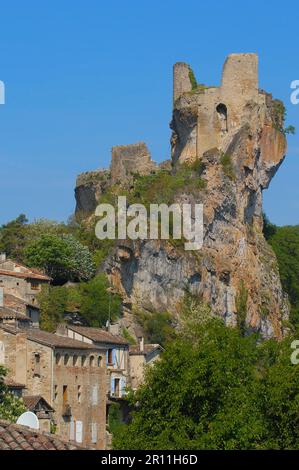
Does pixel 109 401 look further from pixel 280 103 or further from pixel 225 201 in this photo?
pixel 280 103

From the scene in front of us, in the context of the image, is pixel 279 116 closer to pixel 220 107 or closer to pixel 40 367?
pixel 220 107

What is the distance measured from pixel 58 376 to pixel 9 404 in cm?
1091

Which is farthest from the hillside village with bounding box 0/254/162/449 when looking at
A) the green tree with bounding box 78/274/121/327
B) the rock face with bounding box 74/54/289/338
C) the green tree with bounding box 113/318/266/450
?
the rock face with bounding box 74/54/289/338

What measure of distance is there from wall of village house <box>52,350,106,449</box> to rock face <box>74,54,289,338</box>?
65.1 ft

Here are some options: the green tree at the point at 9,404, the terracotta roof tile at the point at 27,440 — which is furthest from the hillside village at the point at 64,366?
the terracotta roof tile at the point at 27,440

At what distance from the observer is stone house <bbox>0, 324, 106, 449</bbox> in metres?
66.6

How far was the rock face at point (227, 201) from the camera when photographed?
9300 centimetres

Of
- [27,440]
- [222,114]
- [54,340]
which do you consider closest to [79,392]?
[54,340]

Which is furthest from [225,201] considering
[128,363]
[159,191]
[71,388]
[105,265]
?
[71,388]

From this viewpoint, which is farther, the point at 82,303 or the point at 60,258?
the point at 60,258

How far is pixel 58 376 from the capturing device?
6738 cm

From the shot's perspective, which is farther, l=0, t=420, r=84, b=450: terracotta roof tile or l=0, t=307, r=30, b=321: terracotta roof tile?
l=0, t=307, r=30, b=321: terracotta roof tile

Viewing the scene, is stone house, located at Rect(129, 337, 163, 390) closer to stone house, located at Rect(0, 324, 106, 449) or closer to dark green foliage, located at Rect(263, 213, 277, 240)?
stone house, located at Rect(0, 324, 106, 449)

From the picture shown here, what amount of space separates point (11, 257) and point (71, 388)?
23.3 m
